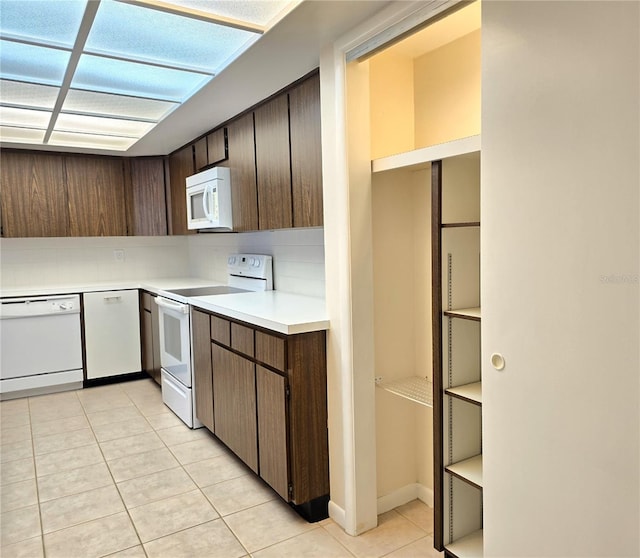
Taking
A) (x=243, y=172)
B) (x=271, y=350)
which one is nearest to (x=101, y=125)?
(x=243, y=172)

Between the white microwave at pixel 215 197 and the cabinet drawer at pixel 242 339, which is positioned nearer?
the cabinet drawer at pixel 242 339

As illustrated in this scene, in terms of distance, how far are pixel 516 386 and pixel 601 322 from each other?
1.08 feet

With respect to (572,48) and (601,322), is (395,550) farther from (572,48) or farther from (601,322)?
(572,48)

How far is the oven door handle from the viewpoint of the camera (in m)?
3.25

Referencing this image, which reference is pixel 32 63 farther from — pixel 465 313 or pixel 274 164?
pixel 465 313

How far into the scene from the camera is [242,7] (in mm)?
1797

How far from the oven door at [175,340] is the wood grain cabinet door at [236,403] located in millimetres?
434

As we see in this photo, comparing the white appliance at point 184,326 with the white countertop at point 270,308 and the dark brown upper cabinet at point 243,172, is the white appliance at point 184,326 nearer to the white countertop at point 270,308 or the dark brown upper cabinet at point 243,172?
the white countertop at point 270,308

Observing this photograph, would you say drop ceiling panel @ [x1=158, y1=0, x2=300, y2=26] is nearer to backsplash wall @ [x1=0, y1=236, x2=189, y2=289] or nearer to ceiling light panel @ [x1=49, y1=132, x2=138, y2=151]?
ceiling light panel @ [x1=49, y1=132, x2=138, y2=151]

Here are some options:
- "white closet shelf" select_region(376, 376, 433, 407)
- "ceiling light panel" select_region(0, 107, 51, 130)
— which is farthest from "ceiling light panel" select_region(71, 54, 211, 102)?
"white closet shelf" select_region(376, 376, 433, 407)

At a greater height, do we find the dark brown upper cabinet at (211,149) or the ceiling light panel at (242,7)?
the ceiling light panel at (242,7)

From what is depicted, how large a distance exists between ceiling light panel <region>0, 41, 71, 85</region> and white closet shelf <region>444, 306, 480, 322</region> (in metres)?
1.94

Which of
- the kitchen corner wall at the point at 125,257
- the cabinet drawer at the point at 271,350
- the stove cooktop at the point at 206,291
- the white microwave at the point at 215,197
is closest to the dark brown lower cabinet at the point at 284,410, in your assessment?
the cabinet drawer at the point at 271,350

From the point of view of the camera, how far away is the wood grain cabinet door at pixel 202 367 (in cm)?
304
